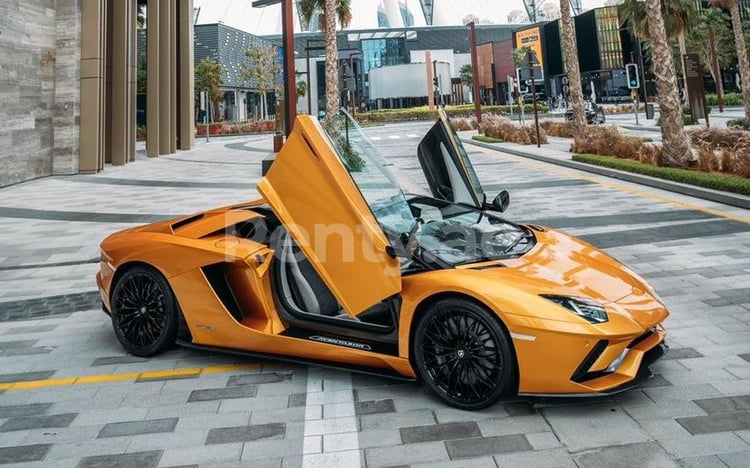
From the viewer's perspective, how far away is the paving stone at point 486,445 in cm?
265

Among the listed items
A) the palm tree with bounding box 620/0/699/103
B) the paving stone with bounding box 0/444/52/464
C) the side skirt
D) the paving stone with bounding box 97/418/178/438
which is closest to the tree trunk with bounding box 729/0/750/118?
the palm tree with bounding box 620/0/699/103

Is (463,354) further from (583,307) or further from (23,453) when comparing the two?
(23,453)

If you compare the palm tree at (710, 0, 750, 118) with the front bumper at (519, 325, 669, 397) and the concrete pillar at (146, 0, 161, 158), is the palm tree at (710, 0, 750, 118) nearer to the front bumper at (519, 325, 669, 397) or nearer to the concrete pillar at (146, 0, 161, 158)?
the front bumper at (519, 325, 669, 397)

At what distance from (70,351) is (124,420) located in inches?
61.6

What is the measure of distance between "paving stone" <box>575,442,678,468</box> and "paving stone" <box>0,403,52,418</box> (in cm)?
315

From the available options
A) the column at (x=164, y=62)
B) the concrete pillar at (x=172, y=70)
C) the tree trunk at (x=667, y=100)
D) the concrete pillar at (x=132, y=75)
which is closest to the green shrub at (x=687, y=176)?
the tree trunk at (x=667, y=100)

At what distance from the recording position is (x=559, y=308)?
283 centimetres

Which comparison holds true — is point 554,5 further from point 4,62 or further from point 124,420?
point 124,420

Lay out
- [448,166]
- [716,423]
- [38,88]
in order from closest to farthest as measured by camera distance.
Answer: [716,423]
[448,166]
[38,88]

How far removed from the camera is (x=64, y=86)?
17859mm

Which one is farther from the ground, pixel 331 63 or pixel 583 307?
pixel 331 63

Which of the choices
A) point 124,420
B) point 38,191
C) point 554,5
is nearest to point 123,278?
point 124,420

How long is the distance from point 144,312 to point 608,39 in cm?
9889

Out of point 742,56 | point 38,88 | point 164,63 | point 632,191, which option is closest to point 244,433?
point 632,191
